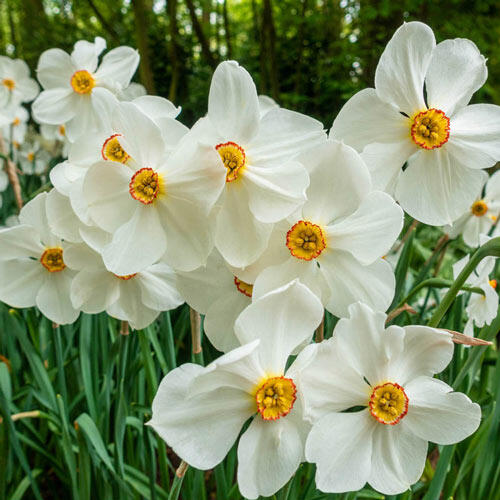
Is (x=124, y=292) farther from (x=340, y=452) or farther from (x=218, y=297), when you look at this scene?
(x=340, y=452)

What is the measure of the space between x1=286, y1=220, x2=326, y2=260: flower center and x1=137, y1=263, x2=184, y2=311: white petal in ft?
0.85

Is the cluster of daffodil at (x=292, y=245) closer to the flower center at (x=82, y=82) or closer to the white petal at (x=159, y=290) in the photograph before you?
the white petal at (x=159, y=290)

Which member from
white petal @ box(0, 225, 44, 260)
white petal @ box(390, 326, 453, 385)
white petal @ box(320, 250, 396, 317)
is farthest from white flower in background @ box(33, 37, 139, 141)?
white petal @ box(390, 326, 453, 385)

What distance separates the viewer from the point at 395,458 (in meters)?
0.58

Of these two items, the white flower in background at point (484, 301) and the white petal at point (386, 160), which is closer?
the white petal at point (386, 160)

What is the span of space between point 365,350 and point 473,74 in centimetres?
38

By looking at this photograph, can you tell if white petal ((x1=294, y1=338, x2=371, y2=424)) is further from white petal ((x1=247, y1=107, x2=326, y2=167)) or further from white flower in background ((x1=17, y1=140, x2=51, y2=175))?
white flower in background ((x1=17, y1=140, x2=51, y2=175))

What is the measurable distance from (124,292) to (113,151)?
0.81 feet

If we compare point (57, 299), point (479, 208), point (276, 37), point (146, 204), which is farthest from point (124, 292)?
point (276, 37)

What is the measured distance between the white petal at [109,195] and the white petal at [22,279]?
404 mm

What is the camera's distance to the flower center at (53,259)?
92 cm

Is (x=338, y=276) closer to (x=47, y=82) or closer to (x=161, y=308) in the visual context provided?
(x=161, y=308)

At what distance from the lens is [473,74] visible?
0.68 metres

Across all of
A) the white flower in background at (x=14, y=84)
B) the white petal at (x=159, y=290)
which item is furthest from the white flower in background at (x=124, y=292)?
the white flower in background at (x=14, y=84)
